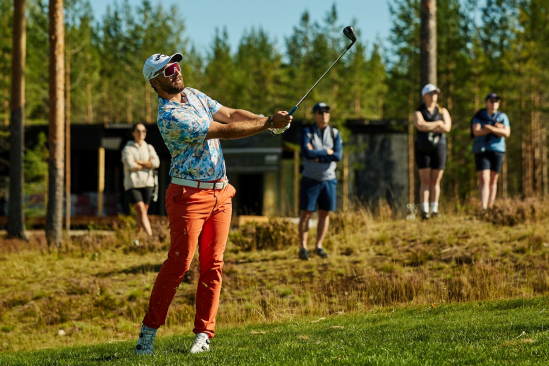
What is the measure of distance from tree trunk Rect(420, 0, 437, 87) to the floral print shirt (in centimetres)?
973

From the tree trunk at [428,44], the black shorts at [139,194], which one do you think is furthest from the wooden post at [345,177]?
the black shorts at [139,194]

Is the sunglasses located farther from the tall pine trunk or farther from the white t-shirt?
the tall pine trunk

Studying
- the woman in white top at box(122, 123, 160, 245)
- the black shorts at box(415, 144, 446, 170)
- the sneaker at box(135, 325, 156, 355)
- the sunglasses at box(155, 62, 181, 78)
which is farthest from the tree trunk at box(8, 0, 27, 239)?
the sunglasses at box(155, 62, 181, 78)

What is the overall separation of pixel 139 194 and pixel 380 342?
288 inches

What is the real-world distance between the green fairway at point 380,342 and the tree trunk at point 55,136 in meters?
8.24

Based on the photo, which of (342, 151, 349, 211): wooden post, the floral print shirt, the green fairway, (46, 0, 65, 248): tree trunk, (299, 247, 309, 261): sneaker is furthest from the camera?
(342, 151, 349, 211): wooden post

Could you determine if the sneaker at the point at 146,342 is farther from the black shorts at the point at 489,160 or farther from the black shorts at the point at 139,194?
the black shorts at the point at 489,160

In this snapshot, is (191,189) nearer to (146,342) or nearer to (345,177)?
(146,342)

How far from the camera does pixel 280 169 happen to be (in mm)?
28906

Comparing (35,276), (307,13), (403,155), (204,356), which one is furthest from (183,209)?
(307,13)

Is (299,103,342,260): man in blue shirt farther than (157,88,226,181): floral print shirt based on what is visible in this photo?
Yes

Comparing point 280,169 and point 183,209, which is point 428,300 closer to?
point 183,209

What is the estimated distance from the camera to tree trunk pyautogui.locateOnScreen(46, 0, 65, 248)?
14750 mm

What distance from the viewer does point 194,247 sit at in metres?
5.72
